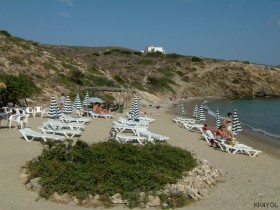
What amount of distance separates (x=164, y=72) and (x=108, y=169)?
61.3 m

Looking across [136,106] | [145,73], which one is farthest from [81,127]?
[145,73]

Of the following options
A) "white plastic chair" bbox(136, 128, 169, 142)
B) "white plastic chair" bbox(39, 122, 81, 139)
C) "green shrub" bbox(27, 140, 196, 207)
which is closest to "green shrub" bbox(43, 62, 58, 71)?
"white plastic chair" bbox(39, 122, 81, 139)

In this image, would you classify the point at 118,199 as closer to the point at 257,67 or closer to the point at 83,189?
the point at 83,189

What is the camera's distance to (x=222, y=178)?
11.3m

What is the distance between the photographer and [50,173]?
31.6ft

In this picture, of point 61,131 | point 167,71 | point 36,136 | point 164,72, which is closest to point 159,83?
point 164,72

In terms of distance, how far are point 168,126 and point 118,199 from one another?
15.2 metres

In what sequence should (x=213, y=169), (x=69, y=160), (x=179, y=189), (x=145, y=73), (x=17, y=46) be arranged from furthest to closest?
1. (x=145, y=73)
2. (x=17, y=46)
3. (x=213, y=169)
4. (x=69, y=160)
5. (x=179, y=189)

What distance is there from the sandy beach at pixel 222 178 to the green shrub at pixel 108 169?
0.55 meters

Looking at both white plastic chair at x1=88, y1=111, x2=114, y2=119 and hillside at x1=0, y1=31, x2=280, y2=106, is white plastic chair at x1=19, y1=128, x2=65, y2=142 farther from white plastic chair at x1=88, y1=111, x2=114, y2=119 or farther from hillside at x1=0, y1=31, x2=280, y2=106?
hillside at x1=0, y1=31, x2=280, y2=106

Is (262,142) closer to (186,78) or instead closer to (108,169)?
(108,169)

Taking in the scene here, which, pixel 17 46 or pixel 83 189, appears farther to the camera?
pixel 17 46

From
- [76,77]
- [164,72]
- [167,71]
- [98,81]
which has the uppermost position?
[167,71]

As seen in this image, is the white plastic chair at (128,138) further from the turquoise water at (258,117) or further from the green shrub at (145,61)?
the green shrub at (145,61)
